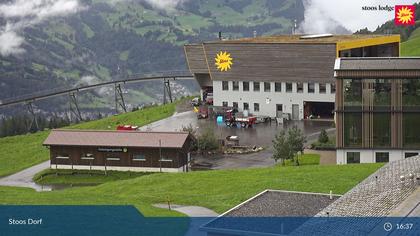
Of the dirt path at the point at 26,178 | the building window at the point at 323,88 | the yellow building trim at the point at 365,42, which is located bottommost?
the dirt path at the point at 26,178

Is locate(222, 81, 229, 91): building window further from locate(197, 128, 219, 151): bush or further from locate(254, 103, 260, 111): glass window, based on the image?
locate(197, 128, 219, 151): bush

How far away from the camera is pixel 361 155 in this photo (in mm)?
47031

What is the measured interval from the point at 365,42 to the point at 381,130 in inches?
992

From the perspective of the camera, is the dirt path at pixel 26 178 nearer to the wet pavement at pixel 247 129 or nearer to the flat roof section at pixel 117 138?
the flat roof section at pixel 117 138

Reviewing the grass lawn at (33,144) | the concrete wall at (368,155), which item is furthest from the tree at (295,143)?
the grass lawn at (33,144)

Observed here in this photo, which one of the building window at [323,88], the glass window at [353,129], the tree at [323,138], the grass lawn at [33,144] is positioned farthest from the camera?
the building window at [323,88]

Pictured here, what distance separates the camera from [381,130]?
153 feet

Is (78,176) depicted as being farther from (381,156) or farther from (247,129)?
(381,156)

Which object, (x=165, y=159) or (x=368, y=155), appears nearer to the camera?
(x=368, y=155)

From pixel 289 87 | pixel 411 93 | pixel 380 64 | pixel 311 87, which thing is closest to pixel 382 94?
pixel 411 93

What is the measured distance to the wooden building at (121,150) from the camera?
5109cm

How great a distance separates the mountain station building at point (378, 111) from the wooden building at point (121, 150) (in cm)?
1010

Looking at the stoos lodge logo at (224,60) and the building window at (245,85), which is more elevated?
the stoos lodge logo at (224,60)

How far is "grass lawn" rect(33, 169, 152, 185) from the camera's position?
51031 mm
